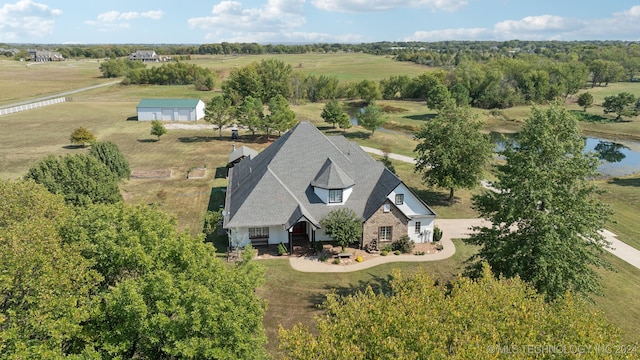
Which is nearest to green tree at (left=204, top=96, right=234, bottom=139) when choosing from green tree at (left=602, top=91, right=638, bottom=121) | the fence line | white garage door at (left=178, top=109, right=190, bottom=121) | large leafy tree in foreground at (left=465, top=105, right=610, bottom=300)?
white garage door at (left=178, top=109, right=190, bottom=121)

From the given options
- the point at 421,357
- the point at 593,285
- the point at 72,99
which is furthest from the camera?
the point at 72,99

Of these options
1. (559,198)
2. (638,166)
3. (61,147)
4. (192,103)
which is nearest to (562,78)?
(638,166)

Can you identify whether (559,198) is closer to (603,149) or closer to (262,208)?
(262,208)

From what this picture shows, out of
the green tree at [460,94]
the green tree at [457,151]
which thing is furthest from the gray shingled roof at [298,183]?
the green tree at [460,94]

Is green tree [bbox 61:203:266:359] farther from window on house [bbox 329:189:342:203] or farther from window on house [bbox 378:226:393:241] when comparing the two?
window on house [bbox 378:226:393:241]

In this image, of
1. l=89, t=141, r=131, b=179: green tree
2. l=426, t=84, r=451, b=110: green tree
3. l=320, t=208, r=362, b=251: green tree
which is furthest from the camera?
l=426, t=84, r=451, b=110: green tree

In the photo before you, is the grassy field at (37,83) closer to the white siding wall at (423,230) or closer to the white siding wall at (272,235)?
the white siding wall at (272,235)
